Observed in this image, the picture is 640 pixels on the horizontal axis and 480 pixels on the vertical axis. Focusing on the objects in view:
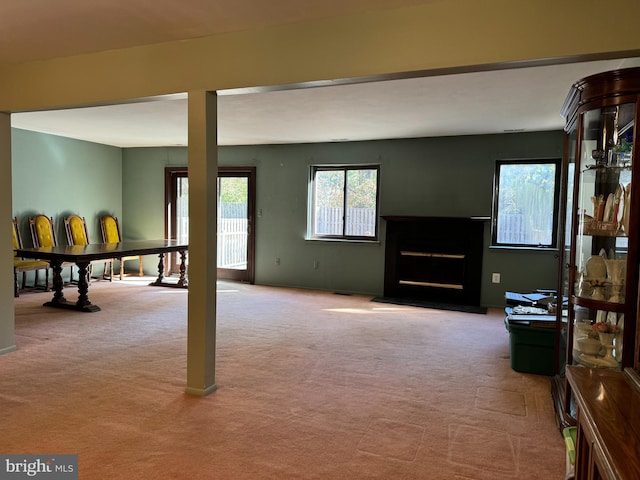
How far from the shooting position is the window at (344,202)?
6.40 m

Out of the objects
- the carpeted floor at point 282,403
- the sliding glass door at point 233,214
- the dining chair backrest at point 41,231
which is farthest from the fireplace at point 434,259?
the dining chair backrest at point 41,231

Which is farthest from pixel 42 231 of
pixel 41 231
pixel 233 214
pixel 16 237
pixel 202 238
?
pixel 202 238

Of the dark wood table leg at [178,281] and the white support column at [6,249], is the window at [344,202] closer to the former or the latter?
the dark wood table leg at [178,281]

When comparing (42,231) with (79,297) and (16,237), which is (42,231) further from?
(79,297)

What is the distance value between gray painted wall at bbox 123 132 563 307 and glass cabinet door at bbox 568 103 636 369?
11.0 ft

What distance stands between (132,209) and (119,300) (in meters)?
2.73

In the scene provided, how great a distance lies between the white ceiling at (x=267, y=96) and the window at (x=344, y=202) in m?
0.58

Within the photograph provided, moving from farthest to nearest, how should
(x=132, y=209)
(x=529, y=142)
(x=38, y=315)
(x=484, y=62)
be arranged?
(x=132, y=209)
(x=529, y=142)
(x=38, y=315)
(x=484, y=62)

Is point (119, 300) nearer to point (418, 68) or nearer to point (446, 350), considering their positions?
point (446, 350)

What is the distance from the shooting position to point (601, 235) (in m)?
2.29

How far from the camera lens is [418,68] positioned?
7.18 ft

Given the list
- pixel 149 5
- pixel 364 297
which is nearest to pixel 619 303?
pixel 149 5

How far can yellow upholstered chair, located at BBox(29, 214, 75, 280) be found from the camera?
6164mm

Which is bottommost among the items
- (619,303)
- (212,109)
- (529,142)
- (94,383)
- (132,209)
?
(94,383)
